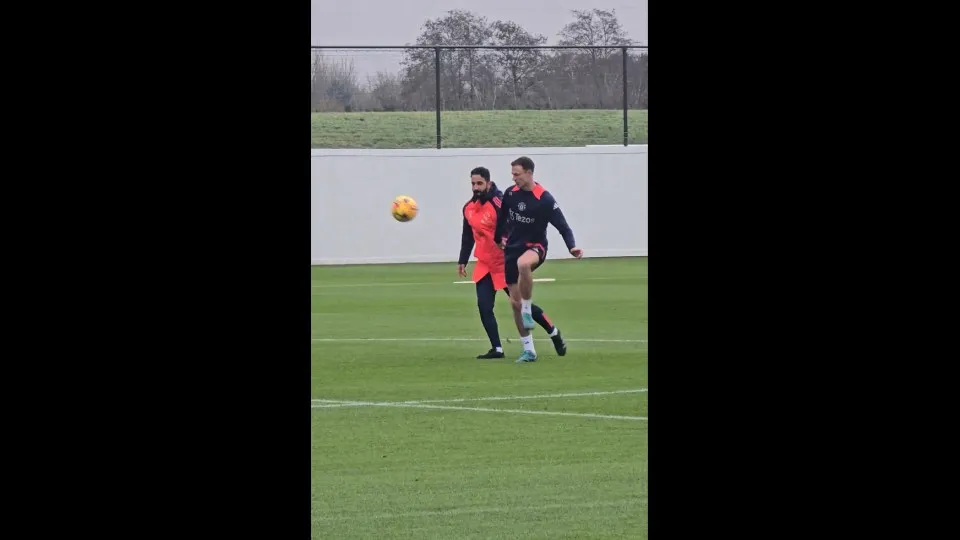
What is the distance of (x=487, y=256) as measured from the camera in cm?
1285

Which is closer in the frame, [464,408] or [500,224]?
[464,408]

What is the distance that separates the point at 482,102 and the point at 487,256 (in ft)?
74.9

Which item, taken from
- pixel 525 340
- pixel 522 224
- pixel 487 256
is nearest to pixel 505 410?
pixel 525 340

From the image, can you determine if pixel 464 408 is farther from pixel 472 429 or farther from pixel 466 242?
pixel 466 242

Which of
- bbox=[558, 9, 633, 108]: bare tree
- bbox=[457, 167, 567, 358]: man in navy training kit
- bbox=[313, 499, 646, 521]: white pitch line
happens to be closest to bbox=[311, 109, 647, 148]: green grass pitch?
bbox=[558, 9, 633, 108]: bare tree

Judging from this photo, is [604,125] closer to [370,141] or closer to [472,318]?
[370,141]

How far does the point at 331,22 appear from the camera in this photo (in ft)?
112

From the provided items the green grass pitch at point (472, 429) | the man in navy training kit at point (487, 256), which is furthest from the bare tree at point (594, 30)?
the man in navy training kit at point (487, 256)

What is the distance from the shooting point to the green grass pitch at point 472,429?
605cm

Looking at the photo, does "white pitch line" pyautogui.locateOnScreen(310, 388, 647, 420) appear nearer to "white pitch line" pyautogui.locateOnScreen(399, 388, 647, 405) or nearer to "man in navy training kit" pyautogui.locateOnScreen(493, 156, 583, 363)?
"white pitch line" pyautogui.locateOnScreen(399, 388, 647, 405)
